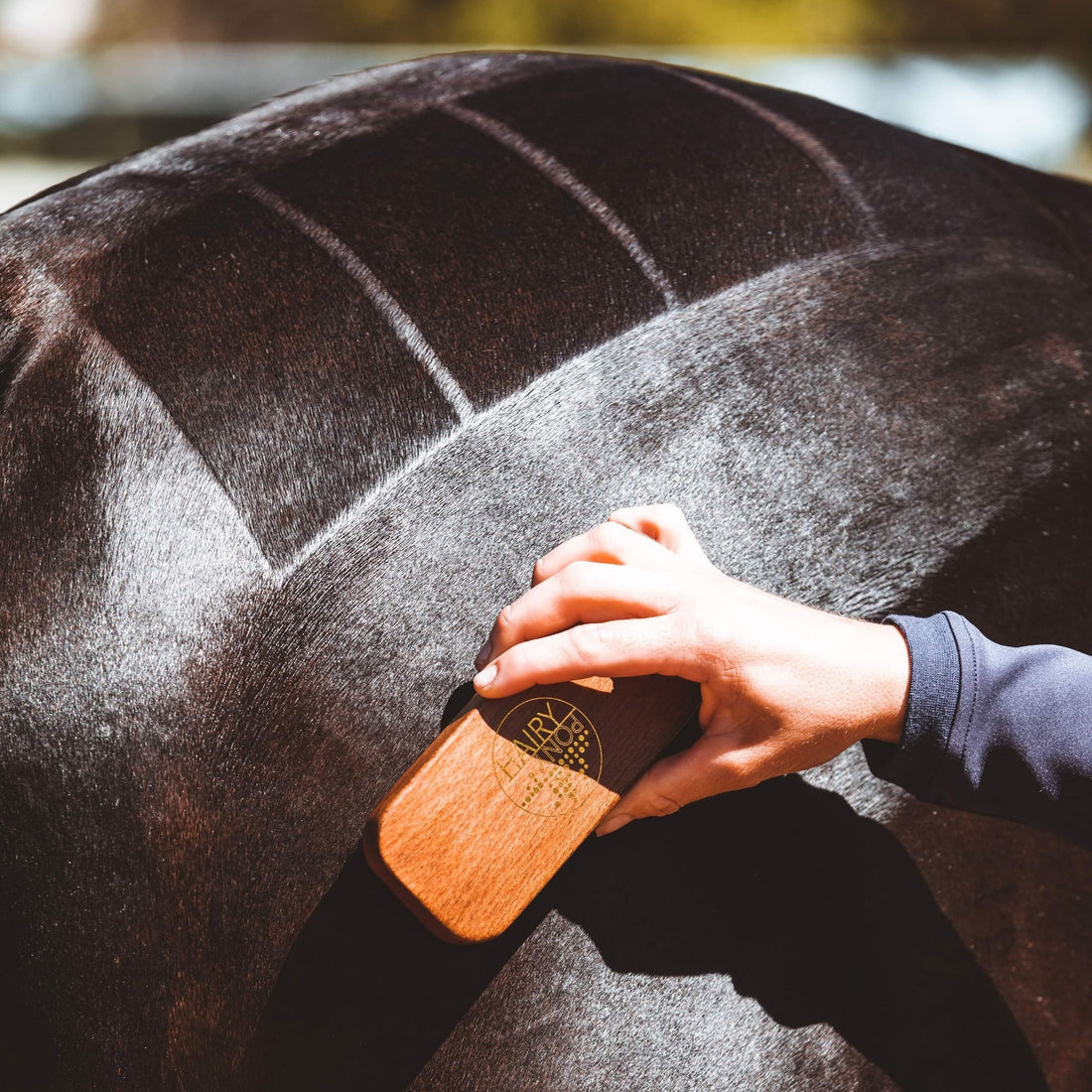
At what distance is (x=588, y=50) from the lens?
15.3 feet

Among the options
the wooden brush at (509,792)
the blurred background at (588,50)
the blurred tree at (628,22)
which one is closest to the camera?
the wooden brush at (509,792)

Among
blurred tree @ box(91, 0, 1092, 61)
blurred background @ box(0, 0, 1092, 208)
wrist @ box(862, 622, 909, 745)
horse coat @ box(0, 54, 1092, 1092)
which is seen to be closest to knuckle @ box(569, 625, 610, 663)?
horse coat @ box(0, 54, 1092, 1092)

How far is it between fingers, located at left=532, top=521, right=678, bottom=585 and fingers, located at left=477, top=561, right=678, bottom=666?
1 centimetres

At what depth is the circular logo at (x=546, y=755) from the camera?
75cm

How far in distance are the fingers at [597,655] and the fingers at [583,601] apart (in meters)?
0.01

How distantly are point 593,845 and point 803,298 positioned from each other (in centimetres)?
57

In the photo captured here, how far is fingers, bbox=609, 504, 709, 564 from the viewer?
0.79m

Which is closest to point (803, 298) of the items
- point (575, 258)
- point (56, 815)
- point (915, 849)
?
point (575, 258)

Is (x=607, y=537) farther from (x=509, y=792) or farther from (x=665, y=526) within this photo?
(x=509, y=792)

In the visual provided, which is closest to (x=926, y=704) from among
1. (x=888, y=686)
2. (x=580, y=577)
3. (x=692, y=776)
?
(x=888, y=686)

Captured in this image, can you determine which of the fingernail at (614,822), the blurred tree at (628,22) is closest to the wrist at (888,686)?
the fingernail at (614,822)

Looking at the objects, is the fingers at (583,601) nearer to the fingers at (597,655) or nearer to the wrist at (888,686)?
the fingers at (597,655)

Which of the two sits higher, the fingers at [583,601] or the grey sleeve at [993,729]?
the fingers at [583,601]

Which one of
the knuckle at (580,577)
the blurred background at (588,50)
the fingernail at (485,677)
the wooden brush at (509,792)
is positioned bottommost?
the wooden brush at (509,792)
